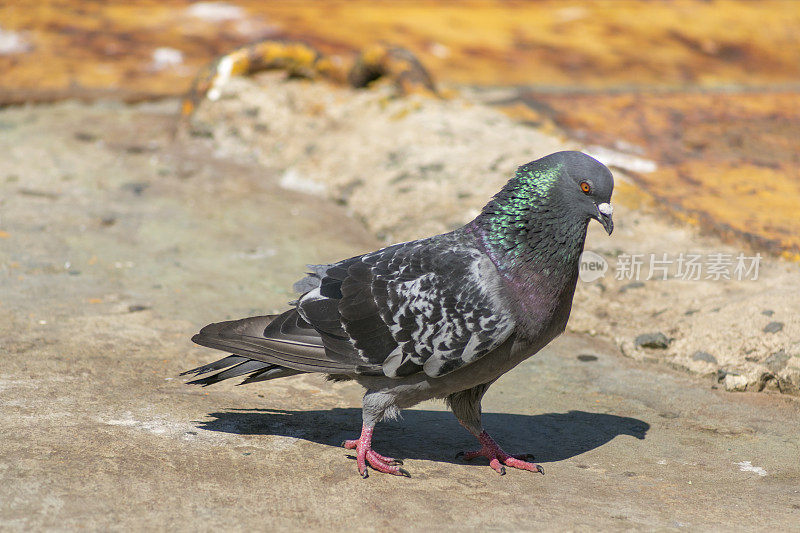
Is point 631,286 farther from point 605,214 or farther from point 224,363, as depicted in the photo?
point 224,363

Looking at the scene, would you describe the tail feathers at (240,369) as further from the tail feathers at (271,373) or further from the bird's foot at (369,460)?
the bird's foot at (369,460)

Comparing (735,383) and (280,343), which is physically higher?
(280,343)

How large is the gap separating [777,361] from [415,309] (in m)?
2.02

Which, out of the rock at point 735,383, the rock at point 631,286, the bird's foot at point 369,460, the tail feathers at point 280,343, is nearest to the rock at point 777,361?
the rock at point 735,383

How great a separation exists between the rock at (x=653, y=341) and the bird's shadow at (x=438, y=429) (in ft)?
2.54

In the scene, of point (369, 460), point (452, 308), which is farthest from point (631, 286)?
point (369, 460)

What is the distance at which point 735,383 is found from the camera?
4477mm

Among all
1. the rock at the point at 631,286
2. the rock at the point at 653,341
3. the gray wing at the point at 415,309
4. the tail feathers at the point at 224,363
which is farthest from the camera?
the rock at the point at 631,286

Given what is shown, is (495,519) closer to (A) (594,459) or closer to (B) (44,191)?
(A) (594,459)

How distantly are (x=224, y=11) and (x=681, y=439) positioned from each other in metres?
8.53

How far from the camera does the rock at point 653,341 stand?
4.86 m

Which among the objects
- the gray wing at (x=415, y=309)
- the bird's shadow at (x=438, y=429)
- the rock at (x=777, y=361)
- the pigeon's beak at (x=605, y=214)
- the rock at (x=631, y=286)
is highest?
the pigeon's beak at (x=605, y=214)

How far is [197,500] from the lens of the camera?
10.2ft

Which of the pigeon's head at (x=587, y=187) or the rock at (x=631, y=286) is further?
the rock at (x=631, y=286)
